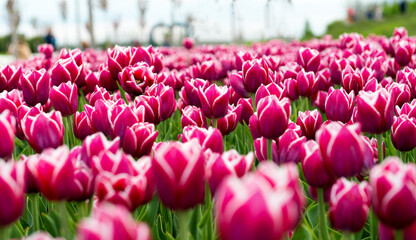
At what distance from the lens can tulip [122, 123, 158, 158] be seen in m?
1.76

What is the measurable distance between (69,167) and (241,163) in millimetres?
484

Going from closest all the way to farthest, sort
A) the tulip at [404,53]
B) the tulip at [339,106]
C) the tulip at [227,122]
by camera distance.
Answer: the tulip at [339,106]
the tulip at [227,122]
the tulip at [404,53]

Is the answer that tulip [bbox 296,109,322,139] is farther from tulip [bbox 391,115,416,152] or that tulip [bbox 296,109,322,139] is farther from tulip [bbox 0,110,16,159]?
tulip [bbox 0,110,16,159]

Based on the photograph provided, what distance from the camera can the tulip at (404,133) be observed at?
1937mm

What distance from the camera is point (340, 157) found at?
134 cm

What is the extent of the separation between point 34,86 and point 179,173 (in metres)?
1.77

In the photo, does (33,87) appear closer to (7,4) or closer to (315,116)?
(315,116)

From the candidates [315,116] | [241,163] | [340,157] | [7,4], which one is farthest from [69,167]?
[7,4]

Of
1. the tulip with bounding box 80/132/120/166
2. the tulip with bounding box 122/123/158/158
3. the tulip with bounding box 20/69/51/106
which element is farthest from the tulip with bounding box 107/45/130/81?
the tulip with bounding box 80/132/120/166

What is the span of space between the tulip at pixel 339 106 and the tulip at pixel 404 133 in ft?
0.92

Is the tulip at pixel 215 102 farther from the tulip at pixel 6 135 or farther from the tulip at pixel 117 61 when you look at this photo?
the tulip at pixel 6 135

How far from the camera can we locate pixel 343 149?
4.39 feet

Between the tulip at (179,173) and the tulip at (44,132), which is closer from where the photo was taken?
the tulip at (179,173)

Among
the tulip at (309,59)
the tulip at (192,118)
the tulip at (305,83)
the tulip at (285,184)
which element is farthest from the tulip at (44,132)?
the tulip at (309,59)
